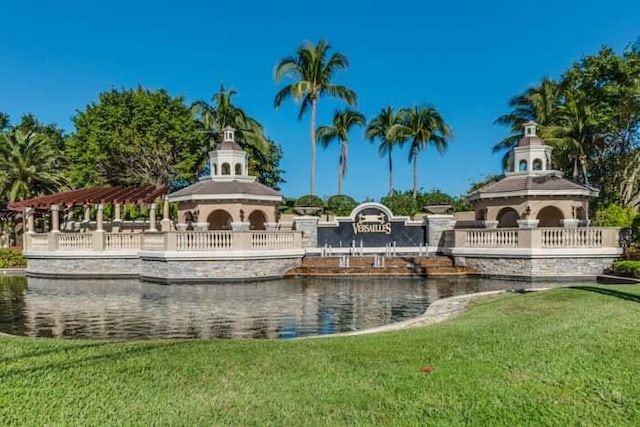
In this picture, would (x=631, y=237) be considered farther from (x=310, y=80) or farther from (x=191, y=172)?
(x=191, y=172)

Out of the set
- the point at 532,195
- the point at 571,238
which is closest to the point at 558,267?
the point at 571,238

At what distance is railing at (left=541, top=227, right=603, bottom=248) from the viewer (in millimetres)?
19891

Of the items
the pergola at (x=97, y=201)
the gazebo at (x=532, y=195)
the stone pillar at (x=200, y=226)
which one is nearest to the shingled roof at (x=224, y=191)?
the stone pillar at (x=200, y=226)

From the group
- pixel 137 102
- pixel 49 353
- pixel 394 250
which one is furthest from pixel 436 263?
pixel 137 102

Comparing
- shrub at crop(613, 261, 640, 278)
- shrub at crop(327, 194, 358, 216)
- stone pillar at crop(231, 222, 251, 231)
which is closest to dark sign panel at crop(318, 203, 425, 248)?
stone pillar at crop(231, 222, 251, 231)

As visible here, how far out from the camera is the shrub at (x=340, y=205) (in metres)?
33.4

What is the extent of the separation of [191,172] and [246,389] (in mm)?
37074

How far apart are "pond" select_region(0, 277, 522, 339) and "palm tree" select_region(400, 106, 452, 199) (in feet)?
87.5

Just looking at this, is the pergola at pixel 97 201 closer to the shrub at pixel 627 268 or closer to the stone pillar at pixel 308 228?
the stone pillar at pixel 308 228

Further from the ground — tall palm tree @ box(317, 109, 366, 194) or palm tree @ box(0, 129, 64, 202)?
tall palm tree @ box(317, 109, 366, 194)

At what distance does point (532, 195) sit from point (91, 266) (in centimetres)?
2338

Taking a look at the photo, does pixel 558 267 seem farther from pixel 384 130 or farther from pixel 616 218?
pixel 384 130

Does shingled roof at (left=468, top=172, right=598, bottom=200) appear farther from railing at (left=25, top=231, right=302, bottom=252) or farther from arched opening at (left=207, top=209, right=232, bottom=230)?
arched opening at (left=207, top=209, right=232, bottom=230)

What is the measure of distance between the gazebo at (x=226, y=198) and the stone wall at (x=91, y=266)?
3969mm
